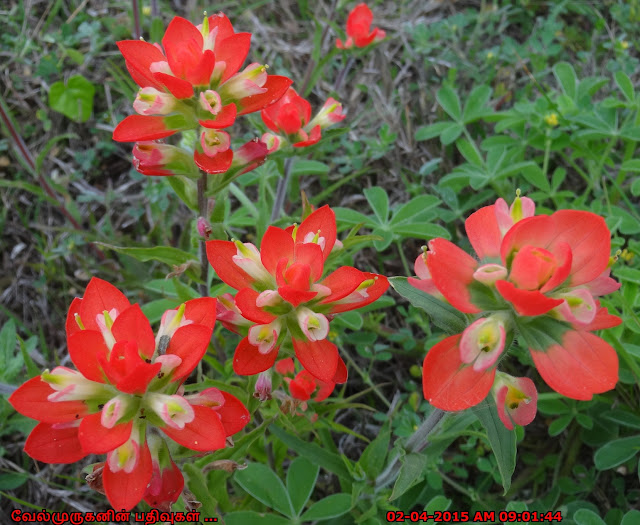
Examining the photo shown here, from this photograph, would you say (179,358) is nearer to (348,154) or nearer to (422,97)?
(348,154)

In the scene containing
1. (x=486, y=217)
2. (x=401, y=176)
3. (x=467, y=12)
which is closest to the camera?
(x=486, y=217)

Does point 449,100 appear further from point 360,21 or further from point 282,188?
point 282,188

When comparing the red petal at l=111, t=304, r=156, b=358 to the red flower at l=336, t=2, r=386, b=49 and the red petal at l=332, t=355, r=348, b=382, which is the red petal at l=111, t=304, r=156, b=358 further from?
the red flower at l=336, t=2, r=386, b=49

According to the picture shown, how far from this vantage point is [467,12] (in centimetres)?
355

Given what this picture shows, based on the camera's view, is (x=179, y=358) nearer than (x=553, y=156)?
Yes

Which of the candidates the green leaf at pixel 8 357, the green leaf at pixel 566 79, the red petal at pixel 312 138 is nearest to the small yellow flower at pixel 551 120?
the green leaf at pixel 566 79

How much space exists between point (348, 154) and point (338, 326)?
101 centimetres

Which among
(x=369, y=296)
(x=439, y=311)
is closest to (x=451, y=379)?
(x=439, y=311)

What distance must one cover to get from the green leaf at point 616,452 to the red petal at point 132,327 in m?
1.49

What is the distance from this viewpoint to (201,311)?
50.6 inches

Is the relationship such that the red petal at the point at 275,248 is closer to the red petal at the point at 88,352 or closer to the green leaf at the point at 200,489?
the red petal at the point at 88,352

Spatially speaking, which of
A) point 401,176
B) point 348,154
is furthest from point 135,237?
point 401,176

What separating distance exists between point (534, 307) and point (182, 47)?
3.40ft

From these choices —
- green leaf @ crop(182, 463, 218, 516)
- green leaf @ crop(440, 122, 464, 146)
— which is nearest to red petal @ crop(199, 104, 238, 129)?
green leaf @ crop(182, 463, 218, 516)
